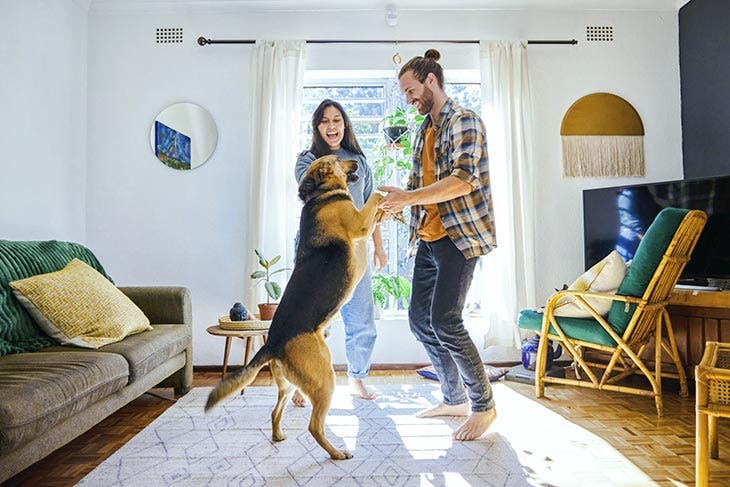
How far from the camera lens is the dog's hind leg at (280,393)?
75.0 inches

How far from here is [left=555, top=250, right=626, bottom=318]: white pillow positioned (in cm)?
277

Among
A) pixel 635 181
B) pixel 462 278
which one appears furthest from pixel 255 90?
pixel 635 181

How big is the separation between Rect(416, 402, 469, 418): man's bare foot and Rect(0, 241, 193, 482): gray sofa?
53.7 inches

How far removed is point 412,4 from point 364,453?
10.7 ft

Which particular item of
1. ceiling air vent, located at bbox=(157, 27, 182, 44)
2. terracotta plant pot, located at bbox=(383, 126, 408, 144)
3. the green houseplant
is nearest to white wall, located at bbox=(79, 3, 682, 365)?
ceiling air vent, located at bbox=(157, 27, 182, 44)

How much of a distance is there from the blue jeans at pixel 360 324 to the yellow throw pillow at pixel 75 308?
1.13 meters

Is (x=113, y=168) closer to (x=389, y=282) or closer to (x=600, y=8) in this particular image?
(x=389, y=282)

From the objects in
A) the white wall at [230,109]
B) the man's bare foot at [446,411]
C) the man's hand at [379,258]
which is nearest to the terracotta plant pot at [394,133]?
the white wall at [230,109]

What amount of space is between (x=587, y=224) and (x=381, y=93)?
1904 mm

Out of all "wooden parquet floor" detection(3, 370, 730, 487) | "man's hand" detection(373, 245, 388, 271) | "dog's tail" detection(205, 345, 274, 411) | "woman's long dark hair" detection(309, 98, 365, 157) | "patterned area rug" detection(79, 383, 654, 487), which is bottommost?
"wooden parquet floor" detection(3, 370, 730, 487)

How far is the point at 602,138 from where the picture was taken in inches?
154

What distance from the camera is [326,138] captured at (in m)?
2.74

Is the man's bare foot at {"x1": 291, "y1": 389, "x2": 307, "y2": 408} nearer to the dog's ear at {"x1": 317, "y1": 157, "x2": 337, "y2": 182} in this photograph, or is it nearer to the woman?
the woman

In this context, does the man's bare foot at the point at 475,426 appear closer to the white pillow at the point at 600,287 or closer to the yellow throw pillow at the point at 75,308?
the white pillow at the point at 600,287
